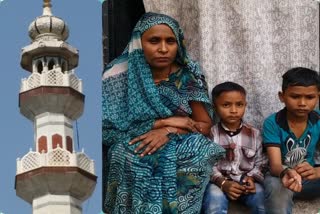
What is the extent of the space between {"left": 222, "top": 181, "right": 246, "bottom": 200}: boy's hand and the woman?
7 cm

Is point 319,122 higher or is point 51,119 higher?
point 51,119

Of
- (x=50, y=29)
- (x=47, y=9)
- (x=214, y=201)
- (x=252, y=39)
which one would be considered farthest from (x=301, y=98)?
(x=47, y=9)

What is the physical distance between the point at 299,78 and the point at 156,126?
490 mm

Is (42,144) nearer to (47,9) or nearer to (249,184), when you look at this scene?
(47,9)

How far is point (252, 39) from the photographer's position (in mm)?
5188

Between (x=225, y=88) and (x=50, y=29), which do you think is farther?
(x=50, y=29)

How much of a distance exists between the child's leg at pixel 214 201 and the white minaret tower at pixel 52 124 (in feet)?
67.5

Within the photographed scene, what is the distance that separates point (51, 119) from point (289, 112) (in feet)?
71.2

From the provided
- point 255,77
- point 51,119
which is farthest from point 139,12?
point 51,119

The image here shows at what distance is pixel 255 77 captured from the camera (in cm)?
511

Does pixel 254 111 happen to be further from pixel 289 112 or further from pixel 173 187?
pixel 173 187

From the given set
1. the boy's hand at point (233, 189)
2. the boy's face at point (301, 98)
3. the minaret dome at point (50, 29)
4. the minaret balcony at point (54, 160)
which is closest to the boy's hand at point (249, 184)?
the boy's hand at point (233, 189)

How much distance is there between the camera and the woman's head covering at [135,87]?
4668 mm

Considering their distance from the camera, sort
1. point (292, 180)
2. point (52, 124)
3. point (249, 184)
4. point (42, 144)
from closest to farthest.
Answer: point (292, 180)
point (249, 184)
point (52, 124)
point (42, 144)
